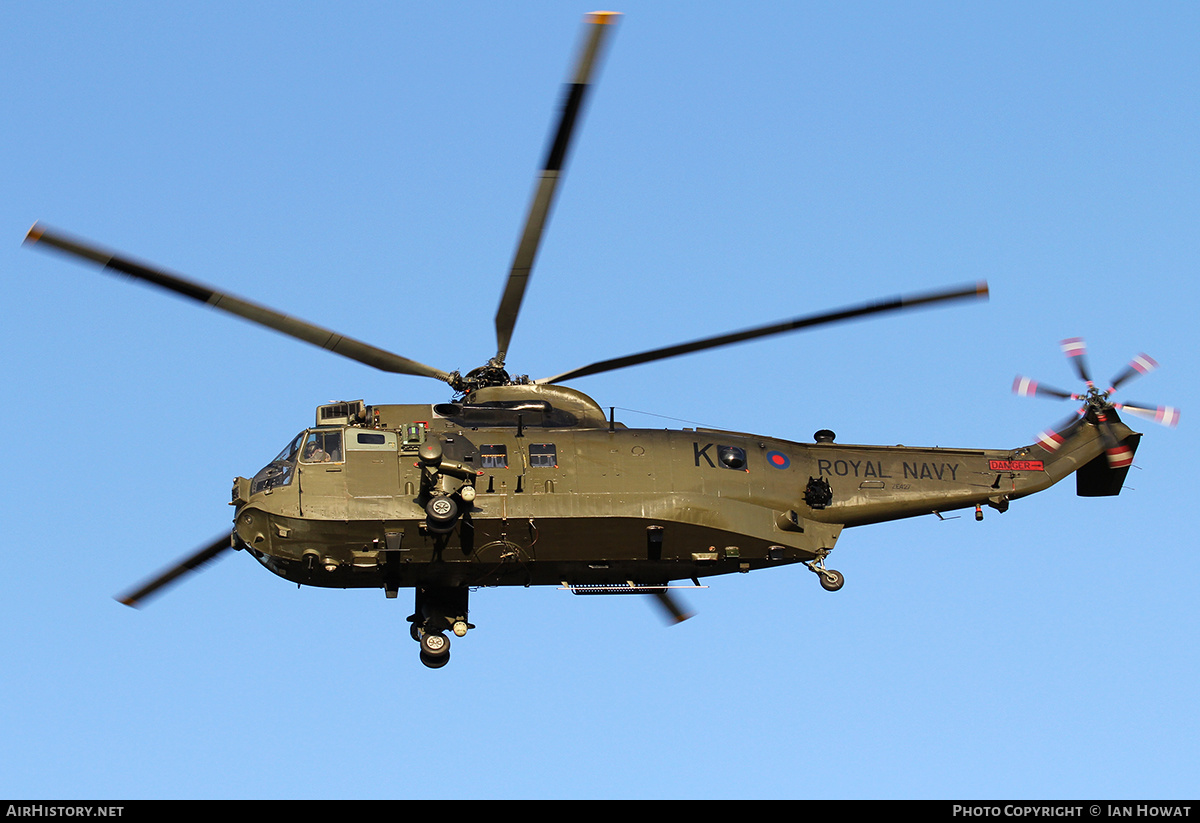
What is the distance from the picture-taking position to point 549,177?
31906 millimetres

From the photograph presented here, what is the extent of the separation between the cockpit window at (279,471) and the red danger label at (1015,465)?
51.5 feet

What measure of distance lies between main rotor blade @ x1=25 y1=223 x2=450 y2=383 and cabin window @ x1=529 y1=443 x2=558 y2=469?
10.5 ft

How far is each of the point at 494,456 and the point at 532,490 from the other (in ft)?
3.64

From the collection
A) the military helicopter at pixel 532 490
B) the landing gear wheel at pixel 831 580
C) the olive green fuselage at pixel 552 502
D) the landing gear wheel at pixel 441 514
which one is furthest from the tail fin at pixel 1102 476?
the landing gear wheel at pixel 441 514

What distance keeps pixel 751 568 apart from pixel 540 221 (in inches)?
365

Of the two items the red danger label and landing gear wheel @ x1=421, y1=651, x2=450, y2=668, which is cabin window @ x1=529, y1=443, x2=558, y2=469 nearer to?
landing gear wheel @ x1=421, y1=651, x2=450, y2=668

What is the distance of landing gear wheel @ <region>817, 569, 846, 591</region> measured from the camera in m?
36.6

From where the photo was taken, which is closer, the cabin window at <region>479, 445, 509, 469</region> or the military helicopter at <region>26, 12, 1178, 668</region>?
the military helicopter at <region>26, 12, 1178, 668</region>

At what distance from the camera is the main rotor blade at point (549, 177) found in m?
29.5

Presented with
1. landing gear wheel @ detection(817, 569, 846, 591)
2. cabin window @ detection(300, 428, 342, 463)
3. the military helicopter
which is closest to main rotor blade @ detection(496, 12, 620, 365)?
the military helicopter

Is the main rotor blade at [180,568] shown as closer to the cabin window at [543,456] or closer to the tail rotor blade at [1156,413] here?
the cabin window at [543,456]

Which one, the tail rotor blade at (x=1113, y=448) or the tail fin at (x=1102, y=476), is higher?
the tail rotor blade at (x=1113, y=448)

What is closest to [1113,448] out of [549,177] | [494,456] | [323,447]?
[494,456]

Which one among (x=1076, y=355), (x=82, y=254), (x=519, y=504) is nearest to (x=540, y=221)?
(x=519, y=504)
